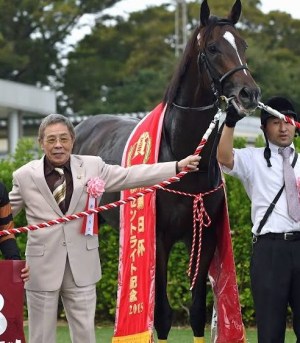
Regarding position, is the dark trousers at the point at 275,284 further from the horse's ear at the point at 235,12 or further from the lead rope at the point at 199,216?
the horse's ear at the point at 235,12

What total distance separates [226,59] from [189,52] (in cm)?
53

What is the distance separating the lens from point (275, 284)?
4824 millimetres

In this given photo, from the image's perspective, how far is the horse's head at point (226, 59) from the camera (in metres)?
5.11

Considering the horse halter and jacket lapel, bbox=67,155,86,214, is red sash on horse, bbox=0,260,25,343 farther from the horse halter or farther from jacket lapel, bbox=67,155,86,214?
the horse halter

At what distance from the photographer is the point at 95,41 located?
36.8 m

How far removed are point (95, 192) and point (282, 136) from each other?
112cm

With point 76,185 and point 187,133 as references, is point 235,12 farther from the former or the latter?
point 76,185

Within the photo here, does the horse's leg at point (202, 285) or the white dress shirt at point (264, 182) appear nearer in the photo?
the white dress shirt at point (264, 182)

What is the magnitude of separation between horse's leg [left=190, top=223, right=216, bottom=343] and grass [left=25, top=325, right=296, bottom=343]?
1413 millimetres

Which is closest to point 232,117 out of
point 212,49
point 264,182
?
point 264,182

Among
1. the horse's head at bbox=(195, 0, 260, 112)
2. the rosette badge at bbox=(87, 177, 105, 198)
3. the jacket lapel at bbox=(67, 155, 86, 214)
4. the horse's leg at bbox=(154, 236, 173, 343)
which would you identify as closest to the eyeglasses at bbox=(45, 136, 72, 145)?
the jacket lapel at bbox=(67, 155, 86, 214)

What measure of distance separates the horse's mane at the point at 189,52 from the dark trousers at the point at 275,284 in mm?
1556

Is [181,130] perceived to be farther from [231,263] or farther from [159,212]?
[231,263]

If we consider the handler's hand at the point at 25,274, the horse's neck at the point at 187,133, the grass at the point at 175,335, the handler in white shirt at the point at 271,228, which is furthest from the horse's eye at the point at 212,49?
the grass at the point at 175,335
